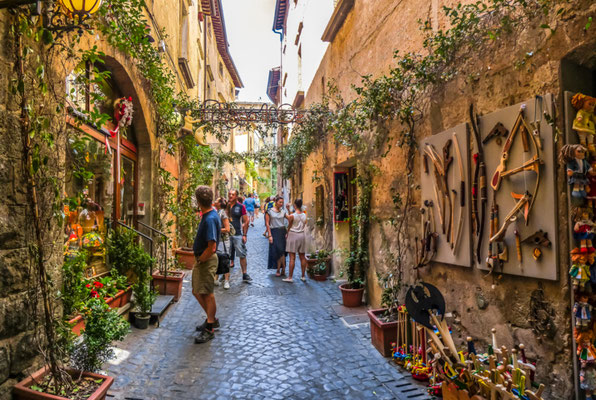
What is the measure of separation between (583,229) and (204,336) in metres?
3.69

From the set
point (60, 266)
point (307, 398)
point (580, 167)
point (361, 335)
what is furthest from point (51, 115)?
point (361, 335)

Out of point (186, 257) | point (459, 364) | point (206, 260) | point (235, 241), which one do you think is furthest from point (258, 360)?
point (186, 257)

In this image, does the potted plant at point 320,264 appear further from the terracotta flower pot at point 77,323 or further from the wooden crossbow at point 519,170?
the wooden crossbow at point 519,170

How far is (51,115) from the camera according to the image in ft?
9.55

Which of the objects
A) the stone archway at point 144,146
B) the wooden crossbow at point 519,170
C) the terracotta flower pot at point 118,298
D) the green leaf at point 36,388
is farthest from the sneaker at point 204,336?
the wooden crossbow at point 519,170

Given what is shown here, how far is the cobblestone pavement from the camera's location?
3.26m

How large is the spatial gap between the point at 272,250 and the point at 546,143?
21.1ft

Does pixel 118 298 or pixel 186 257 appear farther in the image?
pixel 186 257

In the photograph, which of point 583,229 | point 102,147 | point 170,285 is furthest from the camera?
point 170,285

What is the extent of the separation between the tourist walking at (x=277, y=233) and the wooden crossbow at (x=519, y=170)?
5515mm

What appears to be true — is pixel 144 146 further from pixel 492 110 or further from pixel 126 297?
pixel 492 110

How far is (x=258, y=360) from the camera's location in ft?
12.8

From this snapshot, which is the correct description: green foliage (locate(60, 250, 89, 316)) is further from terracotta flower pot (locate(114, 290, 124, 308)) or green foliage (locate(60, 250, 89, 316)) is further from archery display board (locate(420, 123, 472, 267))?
archery display board (locate(420, 123, 472, 267))

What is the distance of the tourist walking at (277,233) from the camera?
26.8 ft
